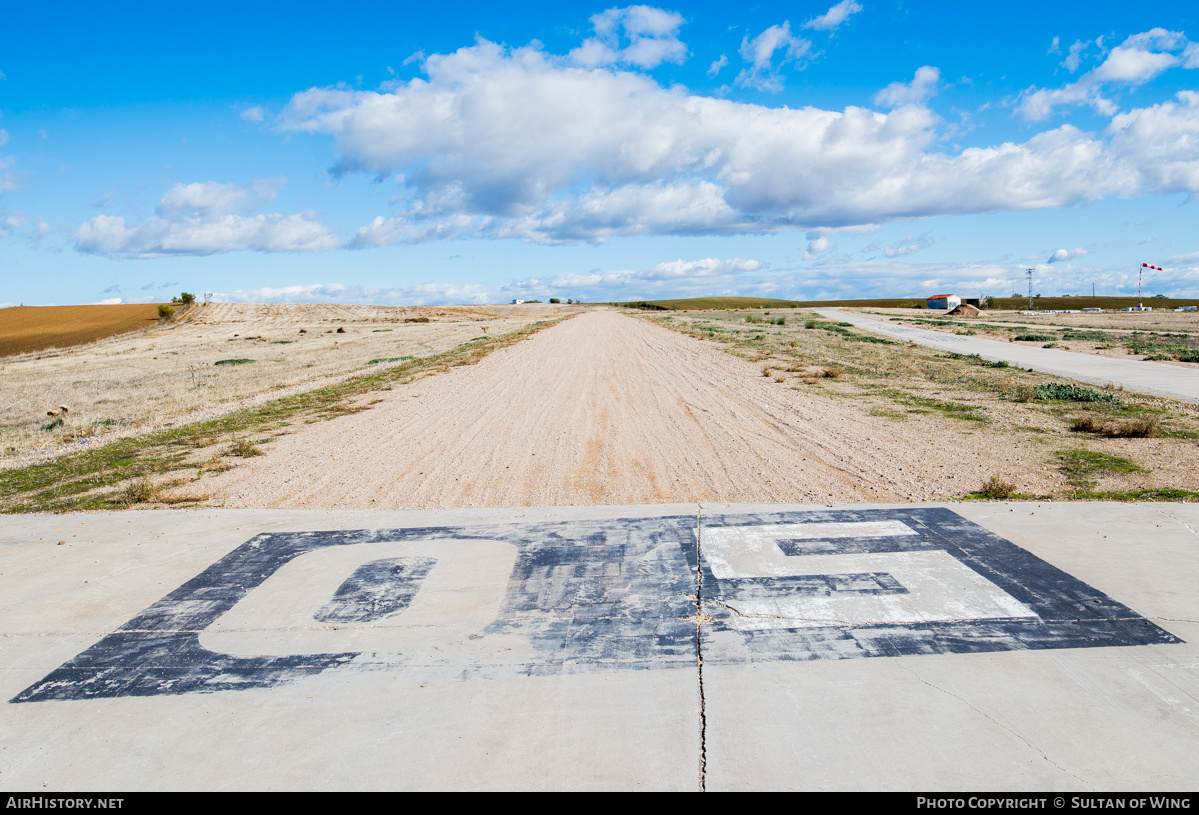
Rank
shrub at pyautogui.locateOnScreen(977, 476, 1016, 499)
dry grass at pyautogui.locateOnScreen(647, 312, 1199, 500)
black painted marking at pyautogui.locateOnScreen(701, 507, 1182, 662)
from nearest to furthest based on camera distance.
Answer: black painted marking at pyautogui.locateOnScreen(701, 507, 1182, 662) → shrub at pyautogui.locateOnScreen(977, 476, 1016, 499) → dry grass at pyautogui.locateOnScreen(647, 312, 1199, 500)

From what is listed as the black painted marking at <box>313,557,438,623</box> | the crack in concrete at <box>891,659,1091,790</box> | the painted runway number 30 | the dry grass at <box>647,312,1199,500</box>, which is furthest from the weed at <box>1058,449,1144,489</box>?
the black painted marking at <box>313,557,438,623</box>

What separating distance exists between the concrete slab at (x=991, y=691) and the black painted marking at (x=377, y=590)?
2177 mm

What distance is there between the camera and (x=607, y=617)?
4.25m

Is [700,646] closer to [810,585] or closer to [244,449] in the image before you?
[810,585]

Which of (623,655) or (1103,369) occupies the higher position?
(1103,369)

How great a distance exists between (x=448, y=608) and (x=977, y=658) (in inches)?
128

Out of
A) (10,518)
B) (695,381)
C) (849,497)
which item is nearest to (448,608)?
(849,497)

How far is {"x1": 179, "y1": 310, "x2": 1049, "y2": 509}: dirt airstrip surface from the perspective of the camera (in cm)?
730

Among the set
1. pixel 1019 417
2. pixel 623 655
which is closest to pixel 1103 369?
pixel 1019 417

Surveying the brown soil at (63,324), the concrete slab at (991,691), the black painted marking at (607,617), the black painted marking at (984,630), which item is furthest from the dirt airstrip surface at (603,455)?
the brown soil at (63,324)

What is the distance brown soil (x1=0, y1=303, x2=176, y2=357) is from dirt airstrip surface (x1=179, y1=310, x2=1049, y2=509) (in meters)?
46.2

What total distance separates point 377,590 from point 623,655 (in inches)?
80.2

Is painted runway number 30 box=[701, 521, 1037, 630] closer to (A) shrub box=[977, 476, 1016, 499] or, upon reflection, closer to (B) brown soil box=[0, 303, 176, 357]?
(A) shrub box=[977, 476, 1016, 499]

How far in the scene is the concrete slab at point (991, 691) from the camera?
284cm
